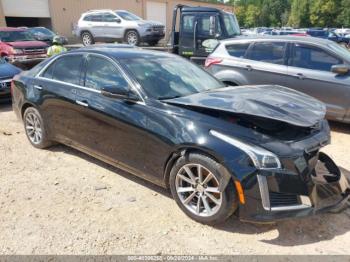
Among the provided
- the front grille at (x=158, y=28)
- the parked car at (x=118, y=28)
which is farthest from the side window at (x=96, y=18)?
the front grille at (x=158, y=28)

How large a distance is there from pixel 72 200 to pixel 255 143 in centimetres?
207

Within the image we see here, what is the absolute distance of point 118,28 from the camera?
1814 centimetres

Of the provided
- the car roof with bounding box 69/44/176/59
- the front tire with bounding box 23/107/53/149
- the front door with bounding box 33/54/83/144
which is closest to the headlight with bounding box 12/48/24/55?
the front tire with bounding box 23/107/53/149

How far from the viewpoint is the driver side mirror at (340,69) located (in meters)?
5.66

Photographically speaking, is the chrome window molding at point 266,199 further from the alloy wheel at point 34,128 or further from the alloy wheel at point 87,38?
the alloy wheel at point 87,38

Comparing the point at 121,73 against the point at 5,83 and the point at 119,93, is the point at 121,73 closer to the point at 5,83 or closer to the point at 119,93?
the point at 119,93

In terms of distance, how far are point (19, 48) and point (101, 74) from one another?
9.91 meters

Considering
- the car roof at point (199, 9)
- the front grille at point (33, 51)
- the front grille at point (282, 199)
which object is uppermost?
the car roof at point (199, 9)

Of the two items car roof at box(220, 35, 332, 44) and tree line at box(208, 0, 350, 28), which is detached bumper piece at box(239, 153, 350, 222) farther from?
tree line at box(208, 0, 350, 28)

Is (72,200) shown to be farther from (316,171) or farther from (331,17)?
(331,17)

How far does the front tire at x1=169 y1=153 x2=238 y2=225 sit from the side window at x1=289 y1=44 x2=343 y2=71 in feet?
13.0

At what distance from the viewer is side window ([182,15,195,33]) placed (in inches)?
435

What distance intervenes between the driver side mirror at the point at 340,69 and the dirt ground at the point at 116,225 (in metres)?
3.11

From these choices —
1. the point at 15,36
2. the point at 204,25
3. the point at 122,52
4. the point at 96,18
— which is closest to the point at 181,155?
the point at 122,52
